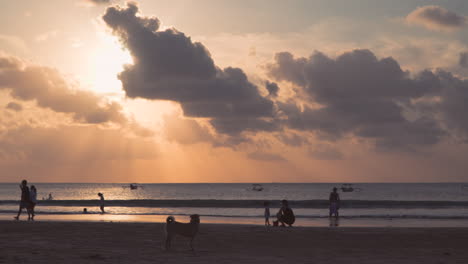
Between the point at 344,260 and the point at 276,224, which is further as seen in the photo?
the point at 276,224

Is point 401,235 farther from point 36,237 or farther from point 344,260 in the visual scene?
point 36,237

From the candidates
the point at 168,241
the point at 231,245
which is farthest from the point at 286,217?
the point at 168,241

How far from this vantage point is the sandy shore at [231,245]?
15281 mm

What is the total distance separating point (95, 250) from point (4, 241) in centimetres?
435

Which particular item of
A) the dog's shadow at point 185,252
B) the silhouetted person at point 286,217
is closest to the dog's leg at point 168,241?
the dog's shadow at point 185,252

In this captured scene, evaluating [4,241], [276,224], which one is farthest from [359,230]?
[4,241]

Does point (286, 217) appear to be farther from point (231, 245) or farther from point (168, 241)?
point (168, 241)

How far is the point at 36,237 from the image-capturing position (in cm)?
2009

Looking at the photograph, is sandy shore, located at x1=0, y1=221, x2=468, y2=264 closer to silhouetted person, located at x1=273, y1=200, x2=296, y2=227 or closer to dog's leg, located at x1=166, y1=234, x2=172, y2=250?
dog's leg, located at x1=166, y1=234, x2=172, y2=250

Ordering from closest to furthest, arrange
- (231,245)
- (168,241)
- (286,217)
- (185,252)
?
(185,252), (168,241), (231,245), (286,217)

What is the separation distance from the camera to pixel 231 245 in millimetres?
18906

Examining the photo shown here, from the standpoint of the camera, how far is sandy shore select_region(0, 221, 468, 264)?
15.3m

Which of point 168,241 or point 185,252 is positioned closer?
point 185,252

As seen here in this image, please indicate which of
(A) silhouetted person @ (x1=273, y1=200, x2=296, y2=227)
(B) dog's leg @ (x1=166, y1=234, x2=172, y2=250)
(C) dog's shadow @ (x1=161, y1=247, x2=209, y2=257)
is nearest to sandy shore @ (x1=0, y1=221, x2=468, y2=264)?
(C) dog's shadow @ (x1=161, y1=247, x2=209, y2=257)
